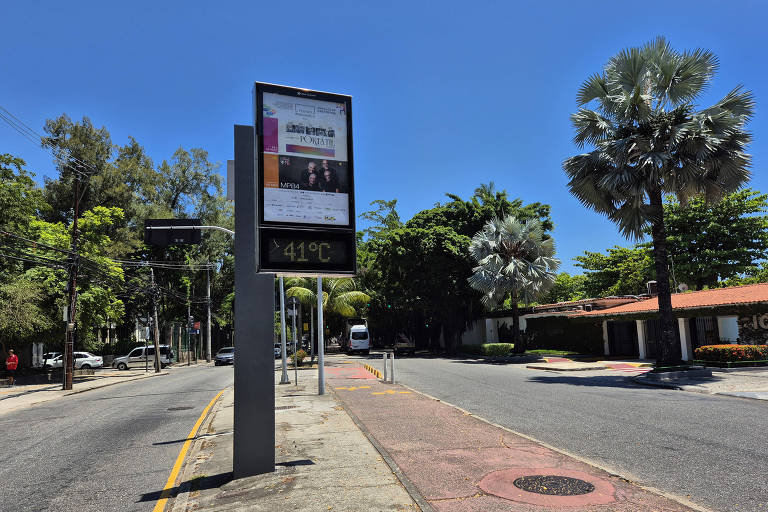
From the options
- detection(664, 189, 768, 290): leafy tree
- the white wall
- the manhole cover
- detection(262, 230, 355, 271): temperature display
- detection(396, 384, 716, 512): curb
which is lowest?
detection(396, 384, 716, 512): curb

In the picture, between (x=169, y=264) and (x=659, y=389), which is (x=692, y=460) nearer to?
(x=659, y=389)

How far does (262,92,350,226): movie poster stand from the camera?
22.2ft

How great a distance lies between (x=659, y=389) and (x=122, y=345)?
49257 mm

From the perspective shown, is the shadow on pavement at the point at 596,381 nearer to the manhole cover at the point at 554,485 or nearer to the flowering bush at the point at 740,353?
the flowering bush at the point at 740,353

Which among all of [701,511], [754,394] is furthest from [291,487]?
[754,394]

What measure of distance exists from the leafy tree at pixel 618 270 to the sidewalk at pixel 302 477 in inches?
1939

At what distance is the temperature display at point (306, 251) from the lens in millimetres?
6434

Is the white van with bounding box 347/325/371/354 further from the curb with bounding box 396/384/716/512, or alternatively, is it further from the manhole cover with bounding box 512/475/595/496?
the manhole cover with bounding box 512/475/595/496

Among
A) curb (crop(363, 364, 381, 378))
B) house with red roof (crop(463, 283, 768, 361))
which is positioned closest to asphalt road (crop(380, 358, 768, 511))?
curb (crop(363, 364, 381, 378))

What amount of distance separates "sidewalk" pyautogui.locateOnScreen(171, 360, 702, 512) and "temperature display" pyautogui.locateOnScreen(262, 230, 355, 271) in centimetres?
264

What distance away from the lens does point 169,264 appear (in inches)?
1998

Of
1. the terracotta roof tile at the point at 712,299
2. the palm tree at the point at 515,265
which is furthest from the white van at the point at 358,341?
the terracotta roof tile at the point at 712,299

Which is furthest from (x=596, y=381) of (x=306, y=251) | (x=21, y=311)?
(x=21, y=311)

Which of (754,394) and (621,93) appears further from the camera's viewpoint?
(621,93)
